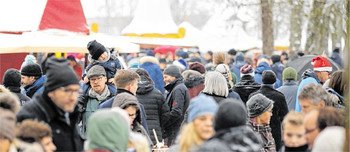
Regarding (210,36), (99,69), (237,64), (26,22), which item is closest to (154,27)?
(210,36)

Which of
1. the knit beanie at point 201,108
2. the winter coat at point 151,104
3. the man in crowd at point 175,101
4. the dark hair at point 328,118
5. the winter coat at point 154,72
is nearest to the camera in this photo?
the knit beanie at point 201,108

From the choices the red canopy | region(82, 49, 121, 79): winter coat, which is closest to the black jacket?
region(82, 49, 121, 79): winter coat

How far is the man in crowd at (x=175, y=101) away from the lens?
9523 mm

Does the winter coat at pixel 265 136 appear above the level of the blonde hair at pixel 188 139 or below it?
below

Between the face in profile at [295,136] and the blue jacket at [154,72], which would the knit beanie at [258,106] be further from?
the blue jacket at [154,72]

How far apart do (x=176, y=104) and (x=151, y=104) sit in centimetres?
67

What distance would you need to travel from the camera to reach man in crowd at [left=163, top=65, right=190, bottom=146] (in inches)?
375

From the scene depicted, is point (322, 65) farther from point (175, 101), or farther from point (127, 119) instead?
point (127, 119)

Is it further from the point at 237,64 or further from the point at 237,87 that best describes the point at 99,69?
the point at 237,64

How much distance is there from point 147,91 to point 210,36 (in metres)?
22.6

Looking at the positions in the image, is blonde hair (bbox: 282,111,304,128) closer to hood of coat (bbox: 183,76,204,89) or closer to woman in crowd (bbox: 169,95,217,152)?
woman in crowd (bbox: 169,95,217,152)

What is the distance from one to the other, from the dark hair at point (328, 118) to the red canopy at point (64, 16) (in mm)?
7701

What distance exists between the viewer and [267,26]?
24984 millimetres

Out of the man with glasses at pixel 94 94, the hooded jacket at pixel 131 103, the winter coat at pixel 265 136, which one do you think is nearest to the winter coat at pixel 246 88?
the winter coat at pixel 265 136
